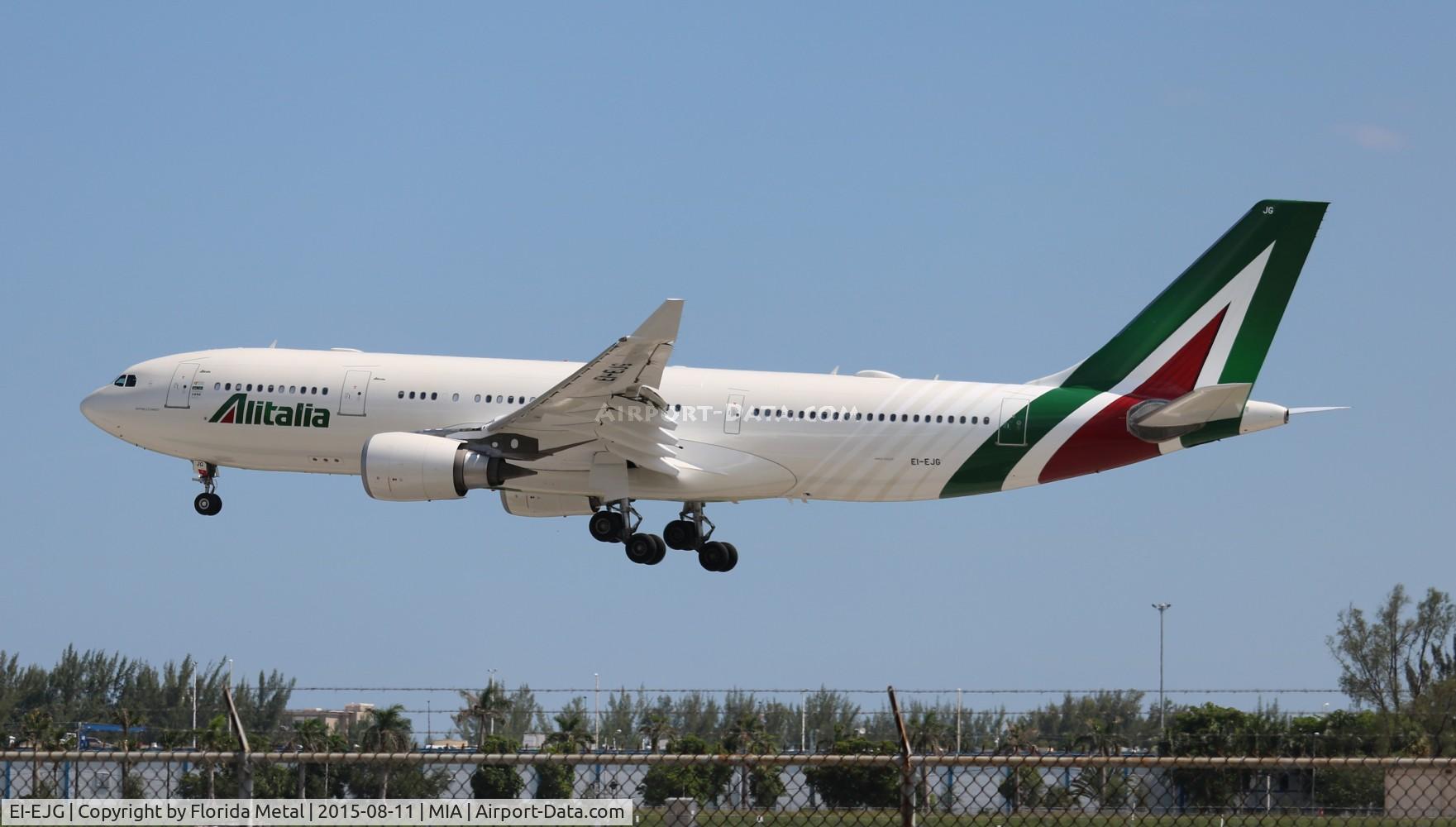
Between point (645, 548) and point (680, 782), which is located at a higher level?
point (645, 548)

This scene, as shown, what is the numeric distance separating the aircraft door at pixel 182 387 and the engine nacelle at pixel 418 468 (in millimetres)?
6532

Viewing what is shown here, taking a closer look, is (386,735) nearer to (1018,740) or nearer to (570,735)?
(570,735)

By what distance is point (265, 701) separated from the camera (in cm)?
3247

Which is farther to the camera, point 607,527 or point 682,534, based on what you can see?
point 682,534

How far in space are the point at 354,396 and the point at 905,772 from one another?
29725 millimetres

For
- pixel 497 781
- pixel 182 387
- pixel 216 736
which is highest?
pixel 182 387

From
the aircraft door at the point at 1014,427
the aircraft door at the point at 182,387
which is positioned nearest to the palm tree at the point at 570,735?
the aircraft door at the point at 1014,427

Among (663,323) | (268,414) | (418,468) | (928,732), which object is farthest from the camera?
(268,414)

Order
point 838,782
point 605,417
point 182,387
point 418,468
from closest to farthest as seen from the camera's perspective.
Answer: point 838,782 → point 418,468 → point 605,417 → point 182,387

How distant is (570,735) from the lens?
25047mm

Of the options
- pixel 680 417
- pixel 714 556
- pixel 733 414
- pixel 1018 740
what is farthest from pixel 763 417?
pixel 1018 740

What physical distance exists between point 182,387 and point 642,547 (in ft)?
41.0

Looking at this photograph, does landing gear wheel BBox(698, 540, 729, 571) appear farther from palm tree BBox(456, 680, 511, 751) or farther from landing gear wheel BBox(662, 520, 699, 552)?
palm tree BBox(456, 680, 511, 751)

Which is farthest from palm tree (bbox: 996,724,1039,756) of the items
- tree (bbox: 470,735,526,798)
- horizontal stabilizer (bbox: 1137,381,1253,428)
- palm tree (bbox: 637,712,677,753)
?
horizontal stabilizer (bbox: 1137,381,1253,428)
